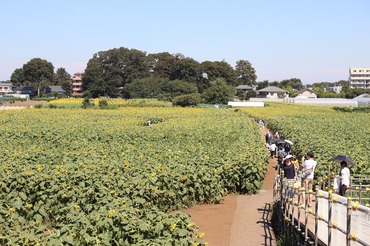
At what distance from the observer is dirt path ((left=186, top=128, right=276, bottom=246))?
1280 cm

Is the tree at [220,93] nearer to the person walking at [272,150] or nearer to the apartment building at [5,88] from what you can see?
the person walking at [272,150]

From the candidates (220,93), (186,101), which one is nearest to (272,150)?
(186,101)

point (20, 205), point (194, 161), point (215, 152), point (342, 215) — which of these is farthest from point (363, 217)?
point (215, 152)

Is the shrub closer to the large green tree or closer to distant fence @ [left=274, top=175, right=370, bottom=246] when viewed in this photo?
the large green tree

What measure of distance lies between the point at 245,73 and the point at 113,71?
5518 centimetres

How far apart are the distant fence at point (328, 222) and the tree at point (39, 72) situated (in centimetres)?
15466

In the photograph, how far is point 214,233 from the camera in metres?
13.5

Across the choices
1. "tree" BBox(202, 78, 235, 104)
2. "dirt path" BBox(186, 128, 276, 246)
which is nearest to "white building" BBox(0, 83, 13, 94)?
"tree" BBox(202, 78, 235, 104)

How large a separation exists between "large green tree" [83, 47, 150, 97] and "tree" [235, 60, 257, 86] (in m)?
40.5

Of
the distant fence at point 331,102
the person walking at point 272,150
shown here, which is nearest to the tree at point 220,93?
the distant fence at point 331,102

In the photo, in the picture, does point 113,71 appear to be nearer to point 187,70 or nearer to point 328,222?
point 187,70

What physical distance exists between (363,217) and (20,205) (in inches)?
305

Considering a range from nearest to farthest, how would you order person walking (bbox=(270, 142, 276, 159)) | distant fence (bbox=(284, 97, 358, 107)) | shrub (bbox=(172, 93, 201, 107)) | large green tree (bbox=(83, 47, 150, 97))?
person walking (bbox=(270, 142, 276, 159)), shrub (bbox=(172, 93, 201, 107)), distant fence (bbox=(284, 97, 358, 107)), large green tree (bbox=(83, 47, 150, 97))

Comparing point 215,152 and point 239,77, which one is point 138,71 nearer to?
point 239,77
